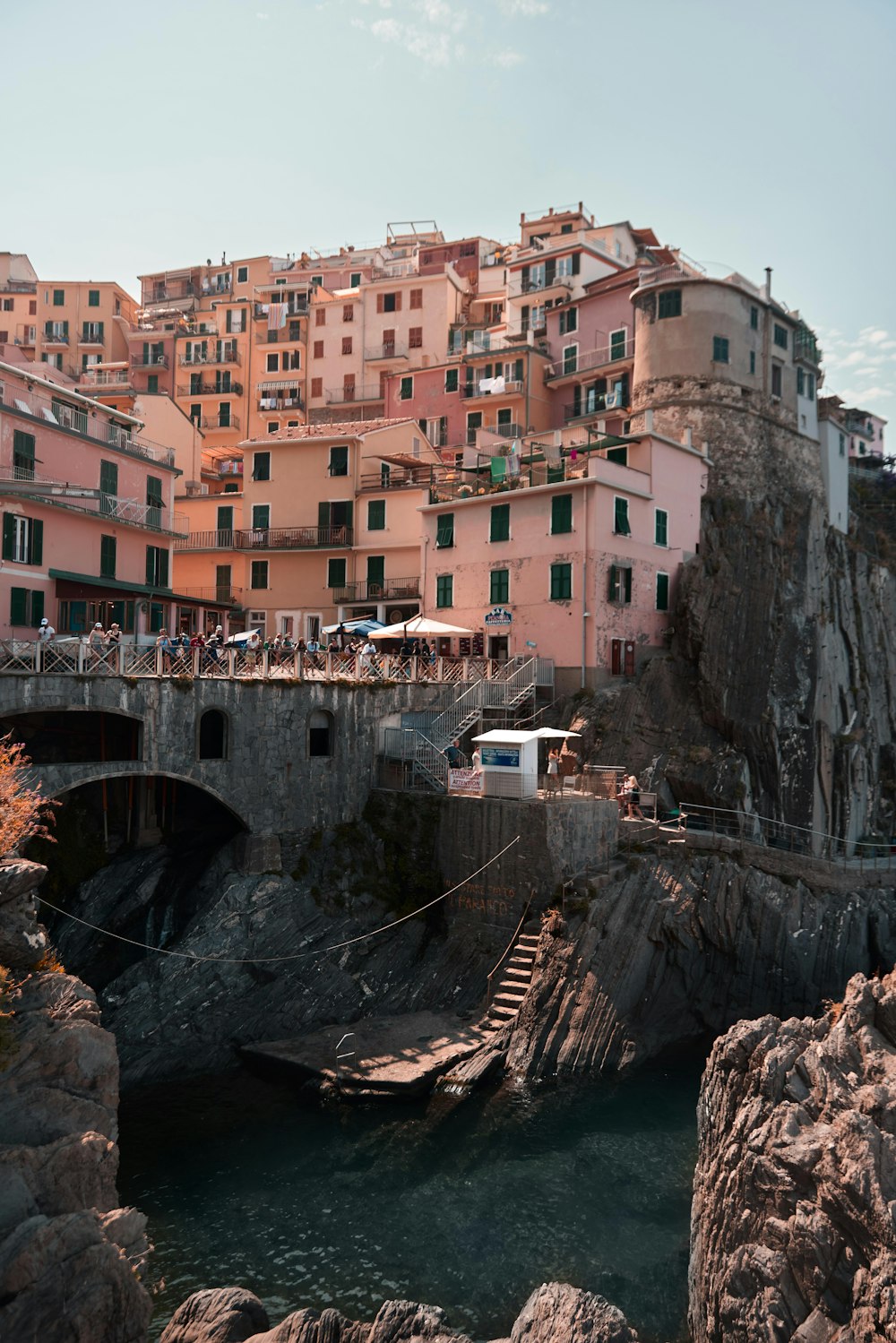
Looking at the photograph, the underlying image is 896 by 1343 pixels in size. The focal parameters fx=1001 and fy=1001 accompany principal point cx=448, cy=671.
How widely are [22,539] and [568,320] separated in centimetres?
3334

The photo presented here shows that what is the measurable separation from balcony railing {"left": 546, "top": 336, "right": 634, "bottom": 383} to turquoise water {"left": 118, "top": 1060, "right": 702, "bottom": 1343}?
3647 centimetres

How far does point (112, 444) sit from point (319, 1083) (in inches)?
1012

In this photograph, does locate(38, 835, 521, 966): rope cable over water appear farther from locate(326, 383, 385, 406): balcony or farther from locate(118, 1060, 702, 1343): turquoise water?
locate(326, 383, 385, 406): balcony

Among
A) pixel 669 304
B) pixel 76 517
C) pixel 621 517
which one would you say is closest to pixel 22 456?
pixel 76 517

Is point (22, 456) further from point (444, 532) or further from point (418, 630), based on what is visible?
point (444, 532)

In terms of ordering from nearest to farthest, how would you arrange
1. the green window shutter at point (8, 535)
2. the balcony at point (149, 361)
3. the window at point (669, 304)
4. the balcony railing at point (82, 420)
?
the green window shutter at point (8, 535), the balcony railing at point (82, 420), the window at point (669, 304), the balcony at point (149, 361)

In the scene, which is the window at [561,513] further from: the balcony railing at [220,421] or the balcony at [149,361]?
the balcony at [149,361]

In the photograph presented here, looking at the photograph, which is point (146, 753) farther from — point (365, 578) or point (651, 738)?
point (365, 578)

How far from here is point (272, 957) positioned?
90.2 ft

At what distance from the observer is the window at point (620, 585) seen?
127 feet

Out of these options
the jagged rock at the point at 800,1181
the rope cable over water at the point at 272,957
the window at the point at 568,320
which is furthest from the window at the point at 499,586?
the jagged rock at the point at 800,1181

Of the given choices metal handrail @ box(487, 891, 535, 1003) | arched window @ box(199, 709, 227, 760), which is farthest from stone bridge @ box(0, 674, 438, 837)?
metal handrail @ box(487, 891, 535, 1003)

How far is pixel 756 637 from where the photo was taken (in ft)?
132

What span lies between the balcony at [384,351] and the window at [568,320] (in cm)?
1392
